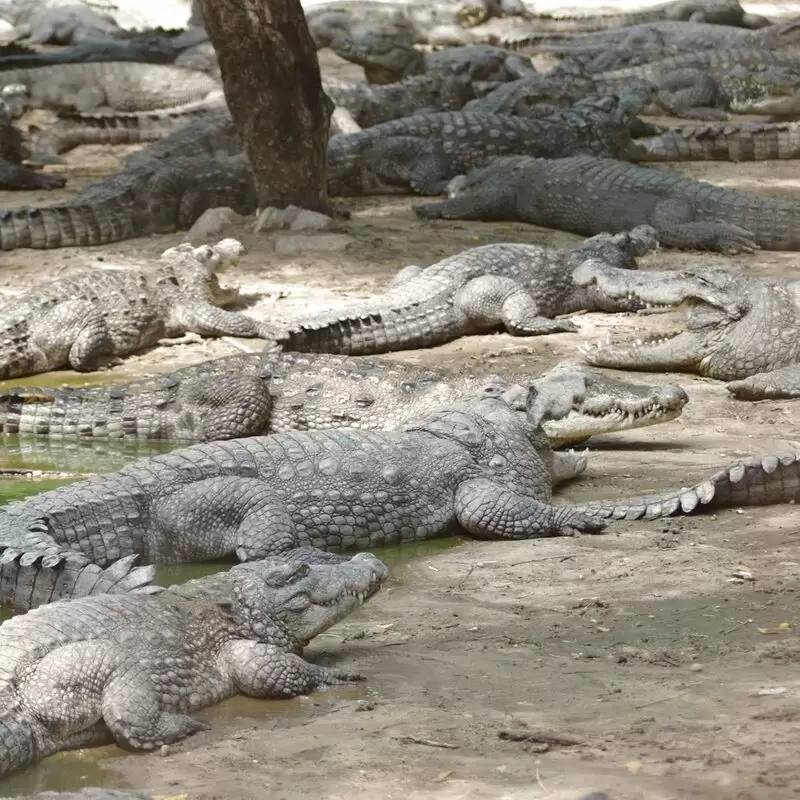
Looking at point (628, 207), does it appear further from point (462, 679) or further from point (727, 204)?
point (462, 679)

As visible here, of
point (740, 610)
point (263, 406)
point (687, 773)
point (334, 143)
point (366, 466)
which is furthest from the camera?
point (334, 143)

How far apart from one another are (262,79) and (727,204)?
3.56 m

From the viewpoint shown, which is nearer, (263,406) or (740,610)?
(740,610)

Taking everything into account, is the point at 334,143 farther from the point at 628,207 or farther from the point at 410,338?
the point at 410,338

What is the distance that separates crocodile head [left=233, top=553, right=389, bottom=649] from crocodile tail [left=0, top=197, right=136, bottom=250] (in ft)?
24.7

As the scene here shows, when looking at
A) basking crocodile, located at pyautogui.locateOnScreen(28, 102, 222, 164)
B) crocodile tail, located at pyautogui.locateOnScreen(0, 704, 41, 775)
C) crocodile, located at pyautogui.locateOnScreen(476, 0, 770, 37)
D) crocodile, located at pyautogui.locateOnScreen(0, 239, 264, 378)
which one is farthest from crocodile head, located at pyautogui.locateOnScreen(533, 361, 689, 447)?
crocodile, located at pyautogui.locateOnScreen(476, 0, 770, 37)

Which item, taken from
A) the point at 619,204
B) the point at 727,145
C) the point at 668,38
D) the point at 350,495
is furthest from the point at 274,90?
the point at 668,38

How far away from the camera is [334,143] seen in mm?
13719

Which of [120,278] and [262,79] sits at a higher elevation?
[262,79]

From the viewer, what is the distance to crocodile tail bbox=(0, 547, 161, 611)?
4.77 m

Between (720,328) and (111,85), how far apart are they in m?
12.8

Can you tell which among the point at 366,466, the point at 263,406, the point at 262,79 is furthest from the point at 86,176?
the point at 366,466

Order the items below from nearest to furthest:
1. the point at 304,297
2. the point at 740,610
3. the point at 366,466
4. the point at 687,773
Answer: the point at 687,773 → the point at 740,610 → the point at 366,466 → the point at 304,297

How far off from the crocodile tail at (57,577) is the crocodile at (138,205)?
6.94 m
